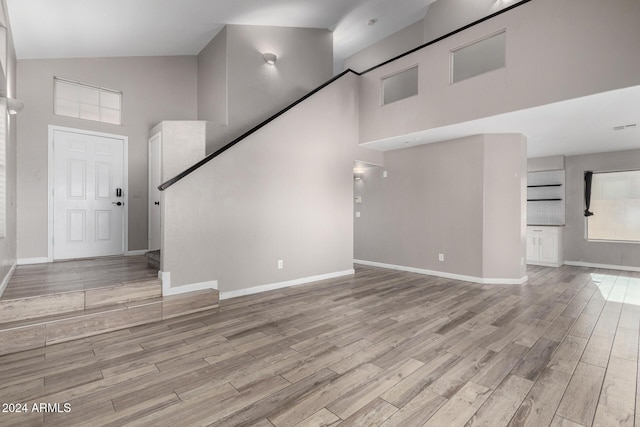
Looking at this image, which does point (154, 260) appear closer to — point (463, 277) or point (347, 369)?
point (347, 369)

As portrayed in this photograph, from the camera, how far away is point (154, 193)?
543 centimetres

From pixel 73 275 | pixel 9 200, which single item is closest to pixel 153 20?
pixel 9 200

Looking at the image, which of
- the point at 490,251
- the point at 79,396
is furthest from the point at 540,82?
the point at 79,396

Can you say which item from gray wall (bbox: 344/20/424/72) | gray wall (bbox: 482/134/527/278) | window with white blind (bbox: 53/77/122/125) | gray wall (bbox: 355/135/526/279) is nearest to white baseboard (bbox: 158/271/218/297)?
window with white blind (bbox: 53/77/122/125)

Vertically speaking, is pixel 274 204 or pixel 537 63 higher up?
pixel 537 63

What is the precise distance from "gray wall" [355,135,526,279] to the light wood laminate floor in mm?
4390

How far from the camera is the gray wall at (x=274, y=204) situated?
3732 mm

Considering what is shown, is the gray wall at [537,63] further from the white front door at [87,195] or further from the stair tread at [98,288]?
the white front door at [87,195]

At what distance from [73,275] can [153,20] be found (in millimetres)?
3631

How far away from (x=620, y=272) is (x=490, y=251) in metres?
3.42

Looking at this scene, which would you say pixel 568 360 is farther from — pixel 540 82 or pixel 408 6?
pixel 408 6

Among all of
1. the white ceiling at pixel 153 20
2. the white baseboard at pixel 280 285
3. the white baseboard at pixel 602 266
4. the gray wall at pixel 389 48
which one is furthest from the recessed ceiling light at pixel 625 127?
the white baseboard at pixel 280 285

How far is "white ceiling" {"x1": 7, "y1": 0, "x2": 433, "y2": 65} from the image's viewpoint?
12.5 ft

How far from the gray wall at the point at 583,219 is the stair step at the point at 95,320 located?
776 cm
